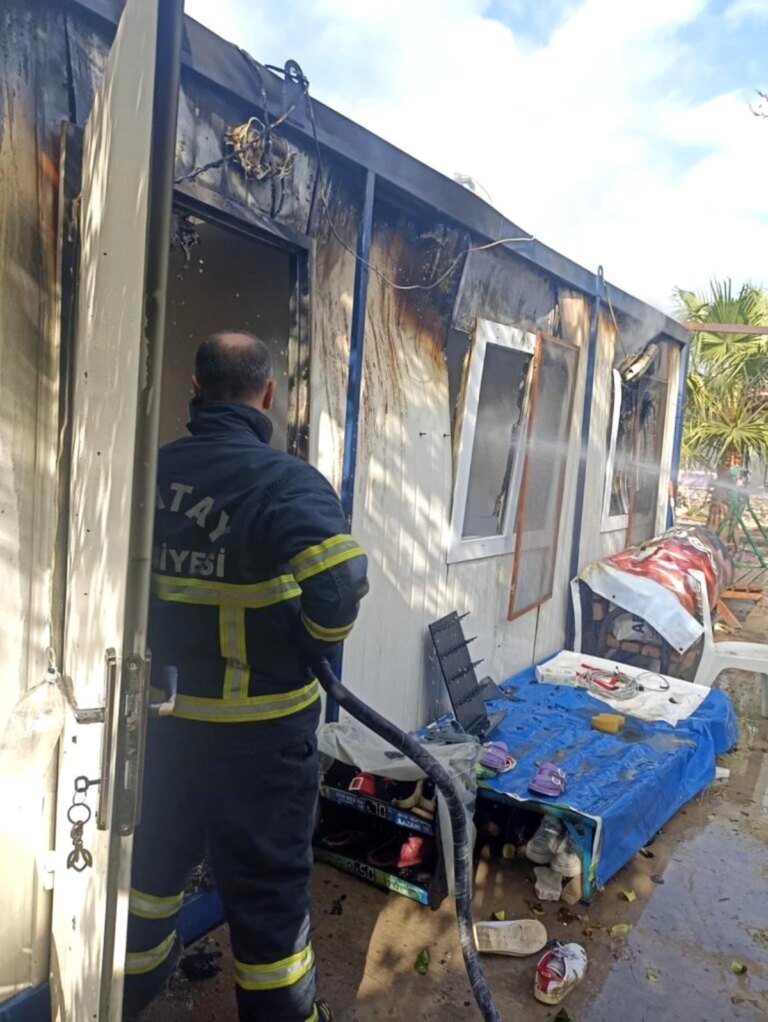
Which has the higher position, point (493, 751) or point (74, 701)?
point (74, 701)

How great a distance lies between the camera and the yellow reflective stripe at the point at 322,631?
6.84 feet

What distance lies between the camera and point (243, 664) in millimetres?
2160

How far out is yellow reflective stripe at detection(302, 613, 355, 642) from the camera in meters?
2.09

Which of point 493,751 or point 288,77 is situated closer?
point 288,77

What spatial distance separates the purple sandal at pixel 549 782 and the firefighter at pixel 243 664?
1802 mm

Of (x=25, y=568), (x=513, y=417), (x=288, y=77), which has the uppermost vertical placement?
(x=288, y=77)

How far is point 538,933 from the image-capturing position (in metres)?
3.27

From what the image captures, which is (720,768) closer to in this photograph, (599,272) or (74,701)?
(599,272)

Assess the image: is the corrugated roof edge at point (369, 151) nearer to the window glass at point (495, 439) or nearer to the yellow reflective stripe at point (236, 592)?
the window glass at point (495, 439)

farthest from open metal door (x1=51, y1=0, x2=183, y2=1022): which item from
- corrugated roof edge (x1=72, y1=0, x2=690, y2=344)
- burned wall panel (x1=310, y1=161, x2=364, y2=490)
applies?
burned wall panel (x1=310, y1=161, x2=364, y2=490)

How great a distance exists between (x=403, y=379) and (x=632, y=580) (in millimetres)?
3507

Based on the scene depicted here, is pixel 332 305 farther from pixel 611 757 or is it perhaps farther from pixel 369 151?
pixel 611 757

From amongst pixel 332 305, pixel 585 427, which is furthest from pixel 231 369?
pixel 585 427

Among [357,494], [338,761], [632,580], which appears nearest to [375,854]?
[338,761]
